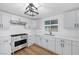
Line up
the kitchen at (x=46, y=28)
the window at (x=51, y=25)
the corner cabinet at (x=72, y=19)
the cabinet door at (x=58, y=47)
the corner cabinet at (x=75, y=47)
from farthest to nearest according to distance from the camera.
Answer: the window at (x=51, y=25)
the cabinet door at (x=58, y=47)
the corner cabinet at (x=72, y=19)
the kitchen at (x=46, y=28)
the corner cabinet at (x=75, y=47)

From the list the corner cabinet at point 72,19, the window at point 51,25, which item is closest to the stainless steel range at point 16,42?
the window at point 51,25

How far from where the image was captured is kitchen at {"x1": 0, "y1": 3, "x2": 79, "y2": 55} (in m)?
2.11

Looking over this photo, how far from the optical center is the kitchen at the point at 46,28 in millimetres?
2113

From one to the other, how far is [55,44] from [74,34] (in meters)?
0.90

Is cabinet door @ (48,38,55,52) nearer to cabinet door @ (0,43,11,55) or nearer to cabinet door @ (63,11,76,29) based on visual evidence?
cabinet door @ (63,11,76,29)

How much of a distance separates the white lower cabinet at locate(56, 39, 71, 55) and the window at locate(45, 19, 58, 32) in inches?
41.3

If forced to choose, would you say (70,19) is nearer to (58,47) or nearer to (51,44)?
(58,47)

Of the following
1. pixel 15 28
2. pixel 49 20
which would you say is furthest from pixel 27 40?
pixel 49 20

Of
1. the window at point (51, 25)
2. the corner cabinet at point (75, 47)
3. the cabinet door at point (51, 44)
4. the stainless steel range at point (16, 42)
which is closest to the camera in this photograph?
the corner cabinet at point (75, 47)

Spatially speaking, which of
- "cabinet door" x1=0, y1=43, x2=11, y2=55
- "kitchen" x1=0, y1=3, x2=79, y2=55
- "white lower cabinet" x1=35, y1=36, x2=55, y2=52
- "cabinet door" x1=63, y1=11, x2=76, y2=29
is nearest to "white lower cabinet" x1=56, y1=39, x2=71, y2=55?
"kitchen" x1=0, y1=3, x2=79, y2=55

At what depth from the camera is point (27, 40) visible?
3.62m

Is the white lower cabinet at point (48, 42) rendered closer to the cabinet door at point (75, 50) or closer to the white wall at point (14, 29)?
the cabinet door at point (75, 50)

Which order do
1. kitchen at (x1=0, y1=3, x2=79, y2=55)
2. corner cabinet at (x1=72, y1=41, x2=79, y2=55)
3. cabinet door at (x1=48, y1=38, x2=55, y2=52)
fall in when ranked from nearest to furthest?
corner cabinet at (x1=72, y1=41, x2=79, y2=55)
kitchen at (x1=0, y1=3, x2=79, y2=55)
cabinet door at (x1=48, y1=38, x2=55, y2=52)
